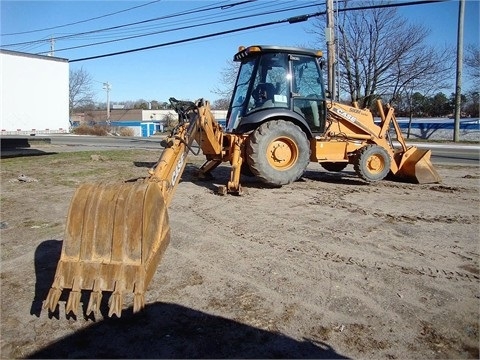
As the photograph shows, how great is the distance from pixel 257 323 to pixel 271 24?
51.9ft

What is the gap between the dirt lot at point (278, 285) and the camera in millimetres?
2947

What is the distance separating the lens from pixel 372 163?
8914mm

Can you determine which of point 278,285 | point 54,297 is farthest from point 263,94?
point 54,297

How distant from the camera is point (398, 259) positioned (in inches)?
175

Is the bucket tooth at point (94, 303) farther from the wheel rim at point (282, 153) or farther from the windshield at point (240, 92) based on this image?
the windshield at point (240, 92)

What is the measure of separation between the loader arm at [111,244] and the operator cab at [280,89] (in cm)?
460

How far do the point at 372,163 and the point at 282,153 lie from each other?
2.24 metres

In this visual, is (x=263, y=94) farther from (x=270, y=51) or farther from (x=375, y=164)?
(x=375, y=164)

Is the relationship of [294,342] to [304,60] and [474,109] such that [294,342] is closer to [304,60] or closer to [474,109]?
[304,60]

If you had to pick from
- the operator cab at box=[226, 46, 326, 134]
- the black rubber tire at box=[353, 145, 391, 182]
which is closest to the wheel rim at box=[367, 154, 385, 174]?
the black rubber tire at box=[353, 145, 391, 182]

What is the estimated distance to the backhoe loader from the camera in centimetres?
331

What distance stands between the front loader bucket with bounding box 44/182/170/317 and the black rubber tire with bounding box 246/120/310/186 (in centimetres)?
412

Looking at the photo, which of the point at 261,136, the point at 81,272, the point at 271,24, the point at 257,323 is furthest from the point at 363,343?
the point at 271,24

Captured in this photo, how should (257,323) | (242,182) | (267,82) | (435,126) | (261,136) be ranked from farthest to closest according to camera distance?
(435,126) < (242,182) < (267,82) < (261,136) < (257,323)
